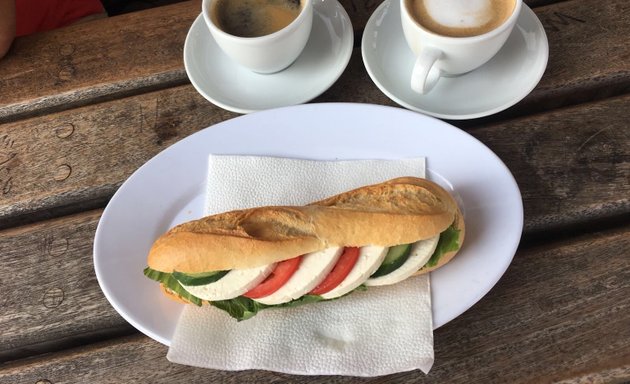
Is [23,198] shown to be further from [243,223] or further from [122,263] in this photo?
[243,223]

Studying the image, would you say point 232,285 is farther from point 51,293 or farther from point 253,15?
point 253,15

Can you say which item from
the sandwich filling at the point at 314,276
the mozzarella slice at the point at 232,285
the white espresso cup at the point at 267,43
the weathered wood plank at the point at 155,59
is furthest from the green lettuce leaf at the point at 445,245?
the white espresso cup at the point at 267,43

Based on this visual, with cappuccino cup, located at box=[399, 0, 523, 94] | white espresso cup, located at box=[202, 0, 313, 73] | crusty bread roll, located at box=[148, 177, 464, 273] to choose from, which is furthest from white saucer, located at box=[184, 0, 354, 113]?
crusty bread roll, located at box=[148, 177, 464, 273]

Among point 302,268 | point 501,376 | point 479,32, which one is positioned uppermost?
point 479,32

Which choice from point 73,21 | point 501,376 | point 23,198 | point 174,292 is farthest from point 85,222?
point 73,21

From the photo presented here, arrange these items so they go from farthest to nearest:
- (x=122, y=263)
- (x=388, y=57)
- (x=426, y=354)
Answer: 1. (x=388, y=57)
2. (x=122, y=263)
3. (x=426, y=354)

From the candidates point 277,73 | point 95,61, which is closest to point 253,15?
point 277,73

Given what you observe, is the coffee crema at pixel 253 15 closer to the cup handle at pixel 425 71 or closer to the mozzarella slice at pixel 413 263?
the cup handle at pixel 425 71

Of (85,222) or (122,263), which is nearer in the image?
(122,263)
